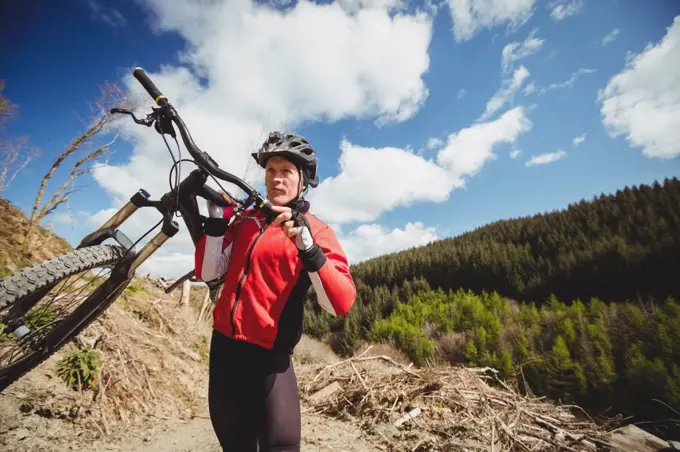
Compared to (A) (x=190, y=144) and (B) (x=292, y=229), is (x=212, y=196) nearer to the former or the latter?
(A) (x=190, y=144)

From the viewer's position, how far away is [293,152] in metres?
2.20

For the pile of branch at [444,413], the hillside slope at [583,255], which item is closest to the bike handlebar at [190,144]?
the pile of branch at [444,413]

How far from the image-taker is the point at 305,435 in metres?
4.22

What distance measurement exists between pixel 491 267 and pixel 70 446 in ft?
54.6

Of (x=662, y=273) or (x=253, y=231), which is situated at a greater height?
(x=662, y=273)

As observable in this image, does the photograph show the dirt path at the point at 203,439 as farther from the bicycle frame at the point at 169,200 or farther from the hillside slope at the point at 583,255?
the hillside slope at the point at 583,255

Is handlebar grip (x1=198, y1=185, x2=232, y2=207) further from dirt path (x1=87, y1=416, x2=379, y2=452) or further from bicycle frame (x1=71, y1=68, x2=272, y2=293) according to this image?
dirt path (x1=87, y1=416, x2=379, y2=452)

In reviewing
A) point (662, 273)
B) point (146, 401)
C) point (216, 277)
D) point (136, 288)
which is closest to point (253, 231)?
point (216, 277)

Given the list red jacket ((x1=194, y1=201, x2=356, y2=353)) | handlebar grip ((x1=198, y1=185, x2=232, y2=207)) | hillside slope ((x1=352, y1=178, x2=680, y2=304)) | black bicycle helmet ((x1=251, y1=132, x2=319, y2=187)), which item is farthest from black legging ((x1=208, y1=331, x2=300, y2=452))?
hillside slope ((x1=352, y1=178, x2=680, y2=304))

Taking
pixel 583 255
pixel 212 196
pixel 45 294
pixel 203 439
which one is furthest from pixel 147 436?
pixel 583 255

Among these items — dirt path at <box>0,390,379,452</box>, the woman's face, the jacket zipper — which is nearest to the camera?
the jacket zipper

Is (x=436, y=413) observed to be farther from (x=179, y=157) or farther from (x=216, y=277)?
(x=179, y=157)

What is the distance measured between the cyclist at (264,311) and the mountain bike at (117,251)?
0.16 m

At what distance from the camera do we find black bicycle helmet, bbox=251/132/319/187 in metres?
2.23
